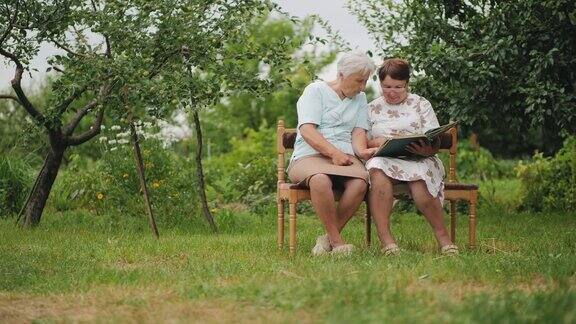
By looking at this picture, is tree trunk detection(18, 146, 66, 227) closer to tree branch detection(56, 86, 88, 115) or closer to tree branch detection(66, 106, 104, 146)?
tree branch detection(66, 106, 104, 146)

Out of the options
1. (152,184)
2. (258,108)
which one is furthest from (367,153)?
(258,108)

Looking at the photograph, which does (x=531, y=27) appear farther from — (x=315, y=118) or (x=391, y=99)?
(x=315, y=118)

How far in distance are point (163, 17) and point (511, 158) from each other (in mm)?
13863

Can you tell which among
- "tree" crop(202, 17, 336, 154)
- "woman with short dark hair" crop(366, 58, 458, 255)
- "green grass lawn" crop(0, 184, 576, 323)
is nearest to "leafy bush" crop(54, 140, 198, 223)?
"green grass lawn" crop(0, 184, 576, 323)

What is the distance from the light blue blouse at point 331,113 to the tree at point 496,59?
1.72 metres

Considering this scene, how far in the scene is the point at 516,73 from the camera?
27.7ft

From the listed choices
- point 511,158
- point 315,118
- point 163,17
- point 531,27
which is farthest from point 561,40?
point 511,158

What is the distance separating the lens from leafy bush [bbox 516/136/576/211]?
10.7 meters

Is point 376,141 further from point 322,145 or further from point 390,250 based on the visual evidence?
point 390,250

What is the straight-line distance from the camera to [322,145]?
253 inches

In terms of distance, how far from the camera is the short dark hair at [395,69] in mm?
6422

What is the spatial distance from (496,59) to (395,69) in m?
1.86

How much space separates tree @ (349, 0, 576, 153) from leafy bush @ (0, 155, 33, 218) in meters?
3.87

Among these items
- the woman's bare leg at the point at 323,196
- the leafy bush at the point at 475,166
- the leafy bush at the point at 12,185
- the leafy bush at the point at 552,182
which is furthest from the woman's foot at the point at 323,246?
the leafy bush at the point at 475,166
